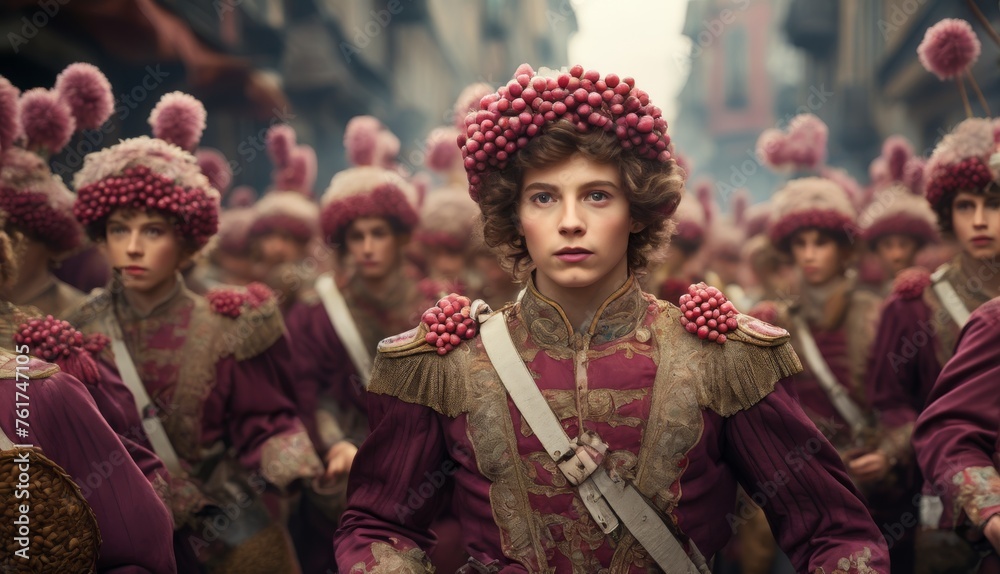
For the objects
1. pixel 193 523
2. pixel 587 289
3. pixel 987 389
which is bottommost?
pixel 987 389

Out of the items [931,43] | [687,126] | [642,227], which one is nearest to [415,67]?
[687,126]

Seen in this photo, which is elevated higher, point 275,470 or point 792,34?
point 792,34

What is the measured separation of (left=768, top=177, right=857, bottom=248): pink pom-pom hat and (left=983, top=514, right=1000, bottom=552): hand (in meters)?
3.41

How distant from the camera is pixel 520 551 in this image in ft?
9.43

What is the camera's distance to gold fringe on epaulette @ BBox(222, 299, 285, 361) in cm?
467

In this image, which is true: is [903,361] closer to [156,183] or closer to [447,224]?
[447,224]

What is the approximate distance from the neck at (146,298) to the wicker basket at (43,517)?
5.98 feet

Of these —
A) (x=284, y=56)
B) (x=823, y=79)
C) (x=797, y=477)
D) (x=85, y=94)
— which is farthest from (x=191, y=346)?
(x=823, y=79)

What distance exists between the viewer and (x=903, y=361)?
16.7ft

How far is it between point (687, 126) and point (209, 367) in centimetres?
1009

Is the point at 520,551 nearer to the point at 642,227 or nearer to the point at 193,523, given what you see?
the point at 642,227

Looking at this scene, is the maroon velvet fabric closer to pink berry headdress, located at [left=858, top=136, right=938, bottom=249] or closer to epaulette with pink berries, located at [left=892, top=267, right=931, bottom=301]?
epaulette with pink berries, located at [left=892, top=267, right=931, bottom=301]

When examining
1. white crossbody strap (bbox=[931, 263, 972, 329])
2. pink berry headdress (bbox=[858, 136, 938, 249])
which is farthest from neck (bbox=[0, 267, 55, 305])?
pink berry headdress (bbox=[858, 136, 938, 249])

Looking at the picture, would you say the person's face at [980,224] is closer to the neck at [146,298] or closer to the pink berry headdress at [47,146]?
the neck at [146,298]
